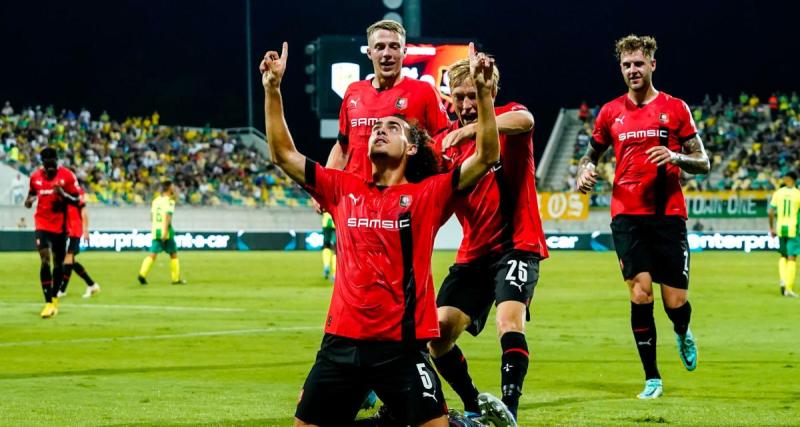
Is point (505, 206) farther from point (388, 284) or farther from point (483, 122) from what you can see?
point (388, 284)

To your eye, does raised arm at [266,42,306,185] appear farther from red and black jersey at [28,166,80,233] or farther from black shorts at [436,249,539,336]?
red and black jersey at [28,166,80,233]

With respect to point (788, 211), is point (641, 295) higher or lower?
→ higher

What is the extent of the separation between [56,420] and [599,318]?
10114mm

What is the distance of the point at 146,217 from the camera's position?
1809 inches

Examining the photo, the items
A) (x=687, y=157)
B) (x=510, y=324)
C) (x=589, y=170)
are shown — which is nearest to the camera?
(x=510, y=324)

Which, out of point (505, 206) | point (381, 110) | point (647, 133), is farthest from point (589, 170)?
point (381, 110)

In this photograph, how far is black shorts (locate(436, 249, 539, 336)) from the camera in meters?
7.66

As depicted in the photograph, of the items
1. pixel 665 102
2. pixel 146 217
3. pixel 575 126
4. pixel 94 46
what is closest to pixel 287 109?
pixel 94 46

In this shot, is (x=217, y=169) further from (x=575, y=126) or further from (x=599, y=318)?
(x=599, y=318)

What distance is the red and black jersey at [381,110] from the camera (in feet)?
26.4

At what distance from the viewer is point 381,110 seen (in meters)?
8.08

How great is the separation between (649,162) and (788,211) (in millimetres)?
13370

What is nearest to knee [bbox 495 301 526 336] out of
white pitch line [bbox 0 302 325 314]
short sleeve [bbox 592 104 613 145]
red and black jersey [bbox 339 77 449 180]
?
red and black jersey [bbox 339 77 449 180]

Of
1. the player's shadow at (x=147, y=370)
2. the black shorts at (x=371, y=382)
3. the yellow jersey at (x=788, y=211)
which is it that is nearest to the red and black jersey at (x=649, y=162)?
the player's shadow at (x=147, y=370)
